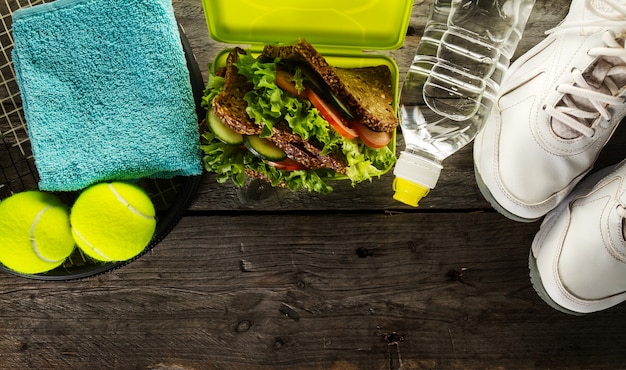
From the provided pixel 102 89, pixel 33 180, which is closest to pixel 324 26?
pixel 102 89

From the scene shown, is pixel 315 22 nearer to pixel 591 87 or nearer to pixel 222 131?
pixel 222 131

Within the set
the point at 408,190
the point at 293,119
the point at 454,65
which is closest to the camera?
the point at 293,119

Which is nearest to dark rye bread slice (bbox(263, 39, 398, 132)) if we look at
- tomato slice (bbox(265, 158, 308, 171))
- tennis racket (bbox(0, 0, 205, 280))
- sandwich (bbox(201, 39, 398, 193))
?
sandwich (bbox(201, 39, 398, 193))

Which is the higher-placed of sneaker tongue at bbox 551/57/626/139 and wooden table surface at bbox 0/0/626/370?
sneaker tongue at bbox 551/57/626/139

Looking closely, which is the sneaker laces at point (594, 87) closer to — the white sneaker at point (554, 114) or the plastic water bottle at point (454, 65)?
the white sneaker at point (554, 114)

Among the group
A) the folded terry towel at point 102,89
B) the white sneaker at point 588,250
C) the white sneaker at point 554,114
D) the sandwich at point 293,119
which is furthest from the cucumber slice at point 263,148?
the white sneaker at point 588,250

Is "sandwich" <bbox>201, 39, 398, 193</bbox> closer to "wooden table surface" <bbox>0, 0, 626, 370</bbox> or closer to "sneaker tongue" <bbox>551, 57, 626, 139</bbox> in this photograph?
"wooden table surface" <bbox>0, 0, 626, 370</bbox>
